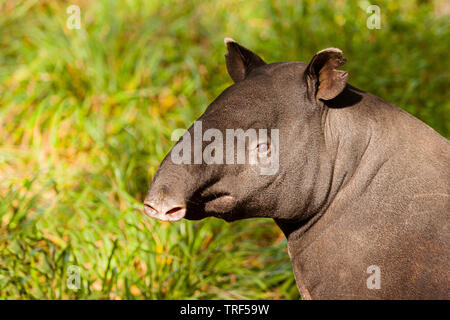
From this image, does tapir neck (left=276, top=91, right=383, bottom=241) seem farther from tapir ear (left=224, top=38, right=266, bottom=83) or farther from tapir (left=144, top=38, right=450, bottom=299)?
tapir ear (left=224, top=38, right=266, bottom=83)

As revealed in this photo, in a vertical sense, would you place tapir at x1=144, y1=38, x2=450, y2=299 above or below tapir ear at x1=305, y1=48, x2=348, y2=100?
below

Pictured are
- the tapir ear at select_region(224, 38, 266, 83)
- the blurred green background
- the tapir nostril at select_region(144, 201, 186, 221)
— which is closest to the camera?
the tapir nostril at select_region(144, 201, 186, 221)

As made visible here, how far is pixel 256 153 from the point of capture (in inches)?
82.4

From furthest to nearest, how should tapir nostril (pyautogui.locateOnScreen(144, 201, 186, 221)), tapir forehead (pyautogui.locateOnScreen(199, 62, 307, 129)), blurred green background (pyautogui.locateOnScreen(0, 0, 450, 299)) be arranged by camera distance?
blurred green background (pyautogui.locateOnScreen(0, 0, 450, 299)), tapir forehead (pyautogui.locateOnScreen(199, 62, 307, 129)), tapir nostril (pyautogui.locateOnScreen(144, 201, 186, 221))

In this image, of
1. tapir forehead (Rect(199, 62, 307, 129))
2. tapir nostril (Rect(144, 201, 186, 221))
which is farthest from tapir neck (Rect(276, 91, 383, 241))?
tapir nostril (Rect(144, 201, 186, 221))

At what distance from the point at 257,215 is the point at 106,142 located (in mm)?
2870

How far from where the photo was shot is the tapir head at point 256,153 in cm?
200

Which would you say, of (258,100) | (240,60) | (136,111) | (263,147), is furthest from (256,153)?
(136,111)

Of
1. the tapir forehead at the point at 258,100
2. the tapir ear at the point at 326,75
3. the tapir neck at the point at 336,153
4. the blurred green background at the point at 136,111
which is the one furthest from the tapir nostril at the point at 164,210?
the blurred green background at the point at 136,111

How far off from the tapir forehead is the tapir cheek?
0.85 feet

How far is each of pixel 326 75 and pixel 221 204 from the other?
62 centimetres

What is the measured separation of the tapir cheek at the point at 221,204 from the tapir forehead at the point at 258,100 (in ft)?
0.85

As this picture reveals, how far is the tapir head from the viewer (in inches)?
78.8
